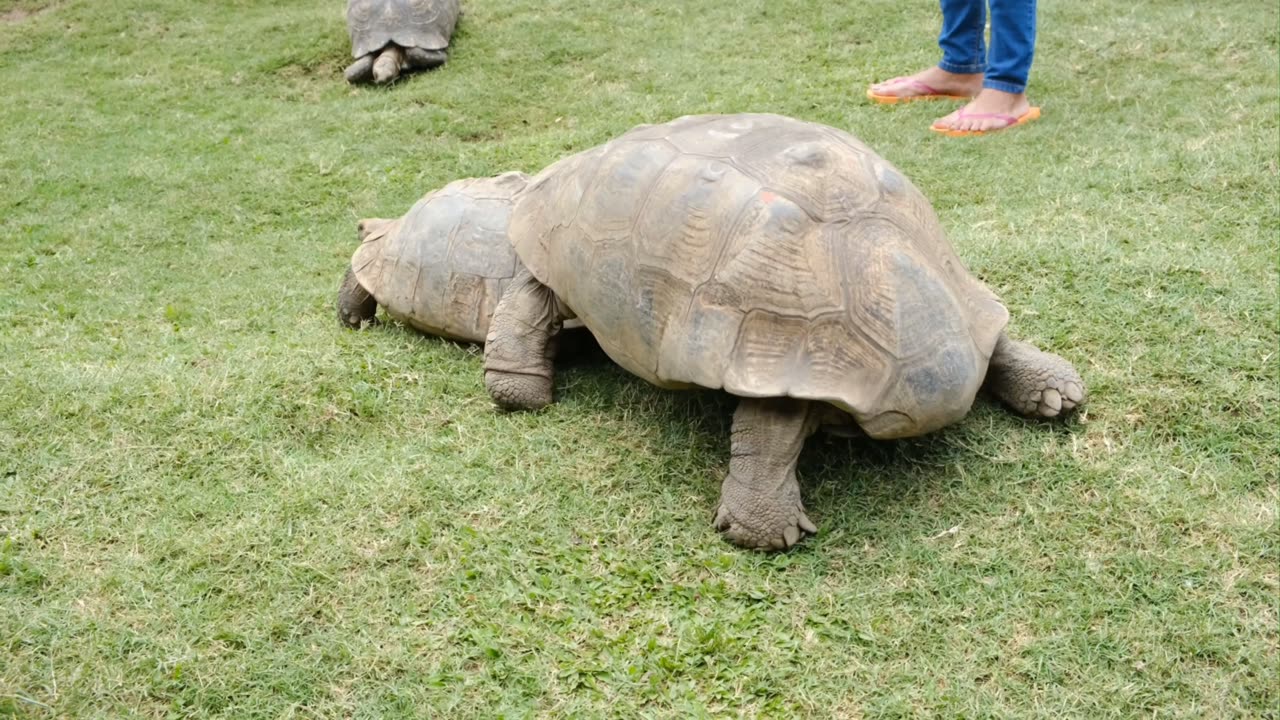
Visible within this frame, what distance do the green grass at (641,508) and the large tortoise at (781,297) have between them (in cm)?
26

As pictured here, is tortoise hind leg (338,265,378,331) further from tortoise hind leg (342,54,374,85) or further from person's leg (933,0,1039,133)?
tortoise hind leg (342,54,374,85)

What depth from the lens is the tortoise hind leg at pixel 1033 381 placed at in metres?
3.12

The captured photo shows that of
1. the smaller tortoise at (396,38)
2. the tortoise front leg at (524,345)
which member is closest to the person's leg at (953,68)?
the tortoise front leg at (524,345)

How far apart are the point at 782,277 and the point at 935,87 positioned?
4.39m

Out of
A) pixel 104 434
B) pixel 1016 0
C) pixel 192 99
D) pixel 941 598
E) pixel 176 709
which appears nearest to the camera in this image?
pixel 176 709

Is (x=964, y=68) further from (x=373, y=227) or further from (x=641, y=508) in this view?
(x=641, y=508)

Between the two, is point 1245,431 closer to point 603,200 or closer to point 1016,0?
point 603,200

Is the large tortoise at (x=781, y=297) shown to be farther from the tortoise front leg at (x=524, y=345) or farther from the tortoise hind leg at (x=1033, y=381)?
the tortoise front leg at (x=524, y=345)

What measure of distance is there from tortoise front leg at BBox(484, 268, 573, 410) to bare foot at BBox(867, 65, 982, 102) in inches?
152

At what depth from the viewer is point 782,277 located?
2748 millimetres

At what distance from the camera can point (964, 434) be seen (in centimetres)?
316

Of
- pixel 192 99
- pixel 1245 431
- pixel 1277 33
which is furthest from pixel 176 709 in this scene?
pixel 1277 33

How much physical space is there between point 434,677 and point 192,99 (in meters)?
7.23

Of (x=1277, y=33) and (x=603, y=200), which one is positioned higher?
(x=603, y=200)
